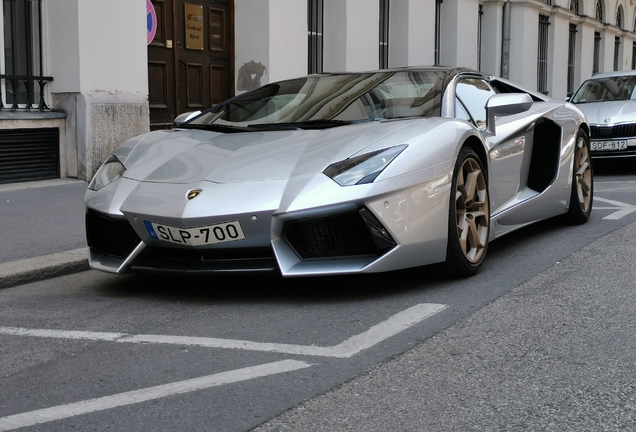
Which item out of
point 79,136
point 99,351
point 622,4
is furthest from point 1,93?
point 622,4

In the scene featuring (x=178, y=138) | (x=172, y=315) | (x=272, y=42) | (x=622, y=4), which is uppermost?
(x=622, y=4)

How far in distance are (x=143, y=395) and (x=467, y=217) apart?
2552mm

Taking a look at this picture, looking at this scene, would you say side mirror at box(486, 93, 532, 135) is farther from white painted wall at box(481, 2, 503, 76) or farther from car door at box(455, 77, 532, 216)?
white painted wall at box(481, 2, 503, 76)

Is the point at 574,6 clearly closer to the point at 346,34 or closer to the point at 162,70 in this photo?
the point at 346,34

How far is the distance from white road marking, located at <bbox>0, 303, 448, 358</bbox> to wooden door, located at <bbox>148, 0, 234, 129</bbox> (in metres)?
8.65

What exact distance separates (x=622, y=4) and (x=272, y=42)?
22.7m

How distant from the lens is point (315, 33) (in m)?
15.6

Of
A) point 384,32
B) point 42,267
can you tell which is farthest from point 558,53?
point 42,267

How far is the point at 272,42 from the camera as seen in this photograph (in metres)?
13.9

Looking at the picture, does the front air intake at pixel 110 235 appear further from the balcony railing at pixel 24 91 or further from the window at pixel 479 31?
the window at pixel 479 31

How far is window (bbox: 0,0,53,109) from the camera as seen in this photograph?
33.9 ft

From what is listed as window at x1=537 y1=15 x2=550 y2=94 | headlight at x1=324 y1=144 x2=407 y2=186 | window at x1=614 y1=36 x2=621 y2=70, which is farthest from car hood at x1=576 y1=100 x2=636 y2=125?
window at x1=614 y1=36 x2=621 y2=70

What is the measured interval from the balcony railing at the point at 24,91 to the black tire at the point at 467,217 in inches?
247

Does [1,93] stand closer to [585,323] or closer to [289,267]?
[289,267]
